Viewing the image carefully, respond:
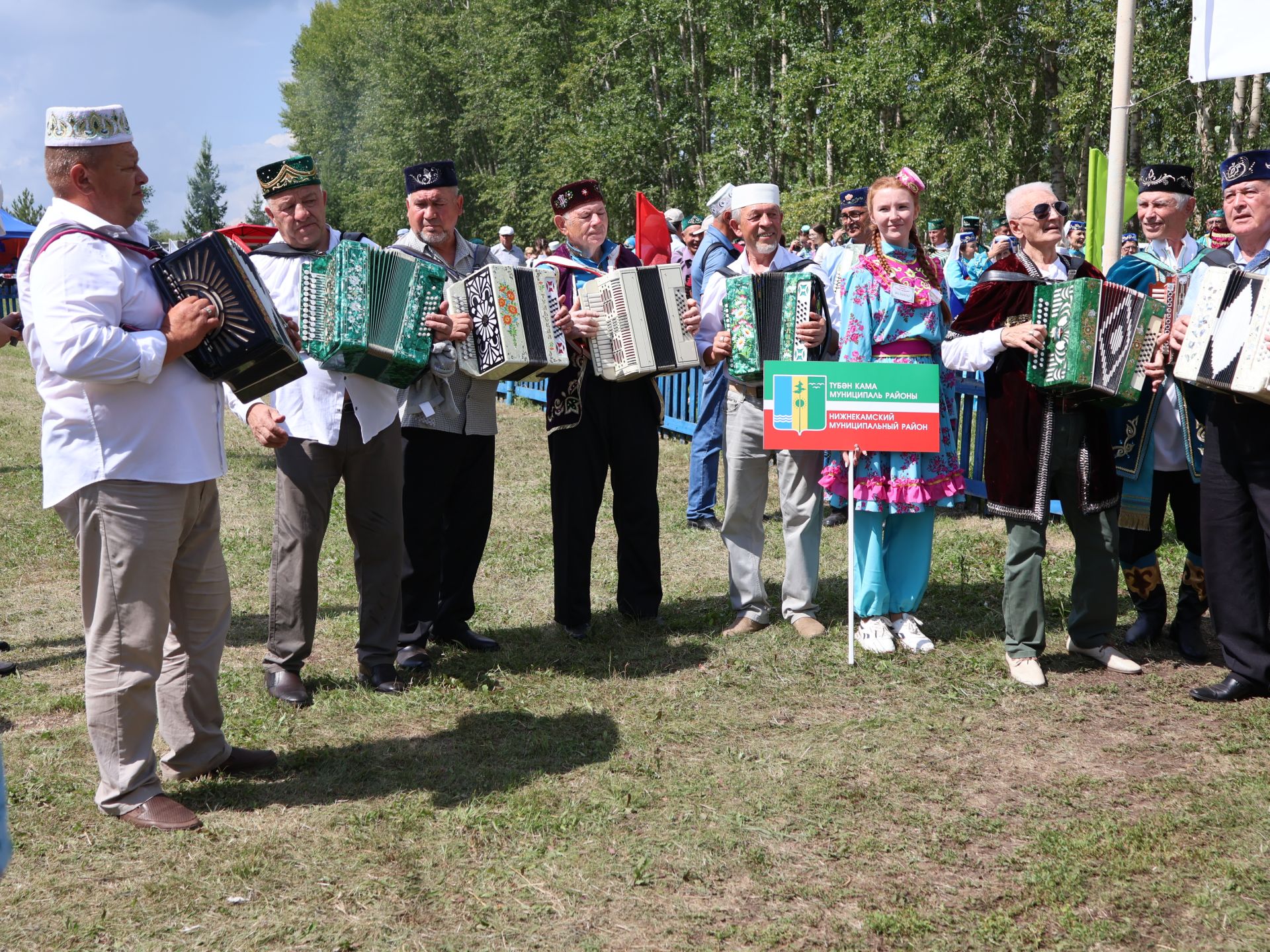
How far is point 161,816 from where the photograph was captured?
389cm

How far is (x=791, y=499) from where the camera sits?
236 inches

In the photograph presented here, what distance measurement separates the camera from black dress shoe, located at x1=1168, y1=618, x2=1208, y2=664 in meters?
5.55

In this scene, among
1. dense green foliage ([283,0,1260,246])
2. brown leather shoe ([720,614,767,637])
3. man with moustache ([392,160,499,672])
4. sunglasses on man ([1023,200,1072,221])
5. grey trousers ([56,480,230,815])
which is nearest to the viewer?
grey trousers ([56,480,230,815])

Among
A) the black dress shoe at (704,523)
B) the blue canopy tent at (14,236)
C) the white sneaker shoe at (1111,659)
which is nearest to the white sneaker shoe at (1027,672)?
the white sneaker shoe at (1111,659)

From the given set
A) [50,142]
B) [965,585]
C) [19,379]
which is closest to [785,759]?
[965,585]

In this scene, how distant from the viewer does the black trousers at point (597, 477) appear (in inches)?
234

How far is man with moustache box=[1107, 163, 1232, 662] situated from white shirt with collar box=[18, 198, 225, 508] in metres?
4.08

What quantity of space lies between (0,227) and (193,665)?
396 centimetres

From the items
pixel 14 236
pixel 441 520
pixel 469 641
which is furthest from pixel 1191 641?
pixel 14 236

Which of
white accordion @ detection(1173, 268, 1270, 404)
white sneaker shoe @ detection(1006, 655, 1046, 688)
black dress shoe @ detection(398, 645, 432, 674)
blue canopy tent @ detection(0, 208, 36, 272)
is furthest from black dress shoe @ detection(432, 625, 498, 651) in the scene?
blue canopy tent @ detection(0, 208, 36, 272)

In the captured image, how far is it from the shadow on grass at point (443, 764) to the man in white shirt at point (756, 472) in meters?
1.46

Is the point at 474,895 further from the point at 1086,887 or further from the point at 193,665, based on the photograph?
the point at 1086,887

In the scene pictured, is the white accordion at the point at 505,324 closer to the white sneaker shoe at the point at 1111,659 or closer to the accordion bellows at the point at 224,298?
the accordion bellows at the point at 224,298

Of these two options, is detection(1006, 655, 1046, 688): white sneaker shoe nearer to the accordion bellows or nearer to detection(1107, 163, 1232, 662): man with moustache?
detection(1107, 163, 1232, 662): man with moustache
